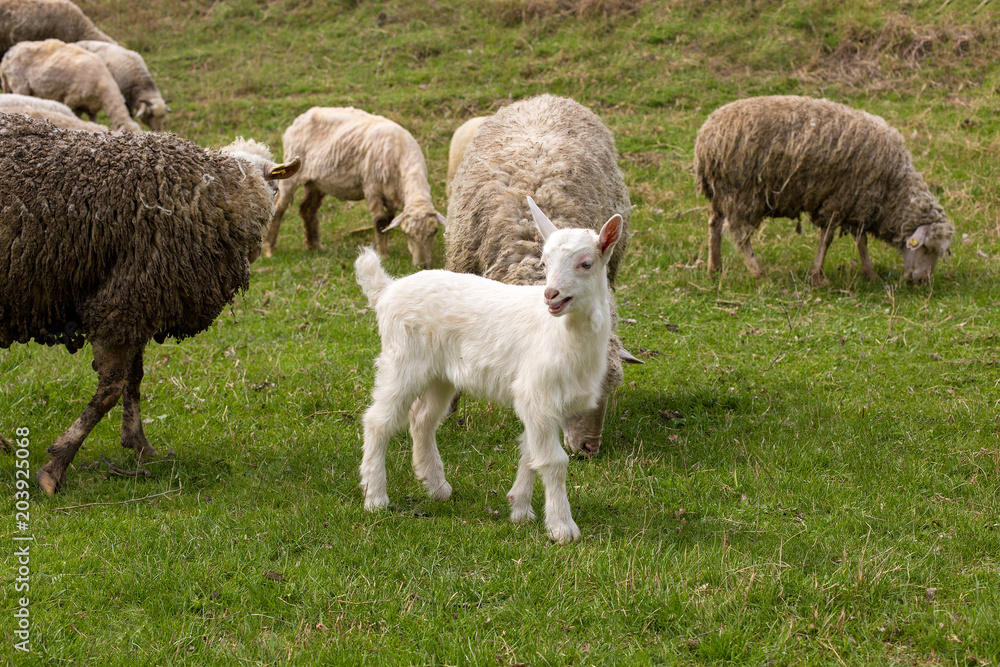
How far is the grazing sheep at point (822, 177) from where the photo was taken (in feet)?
30.2

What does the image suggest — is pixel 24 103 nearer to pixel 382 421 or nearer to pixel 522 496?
pixel 382 421

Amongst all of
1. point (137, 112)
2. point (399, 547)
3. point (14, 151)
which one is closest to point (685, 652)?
point (399, 547)

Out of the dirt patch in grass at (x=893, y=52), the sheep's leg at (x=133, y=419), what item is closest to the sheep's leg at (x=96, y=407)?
the sheep's leg at (x=133, y=419)

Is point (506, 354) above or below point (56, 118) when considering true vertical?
below

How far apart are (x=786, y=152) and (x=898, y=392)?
3.39 meters

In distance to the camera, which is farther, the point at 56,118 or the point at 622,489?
the point at 56,118

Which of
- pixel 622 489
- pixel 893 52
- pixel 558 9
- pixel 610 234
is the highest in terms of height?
pixel 610 234

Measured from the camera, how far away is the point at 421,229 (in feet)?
33.1

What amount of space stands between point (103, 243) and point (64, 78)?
10.5 m

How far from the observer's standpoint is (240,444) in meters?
5.94

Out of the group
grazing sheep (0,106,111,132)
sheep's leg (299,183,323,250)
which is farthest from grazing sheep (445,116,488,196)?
grazing sheep (0,106,111,132)

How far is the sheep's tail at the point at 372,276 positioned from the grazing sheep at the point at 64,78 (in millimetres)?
10231

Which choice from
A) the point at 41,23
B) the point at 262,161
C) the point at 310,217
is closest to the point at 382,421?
the point at 262,161

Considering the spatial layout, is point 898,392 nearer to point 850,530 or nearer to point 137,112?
point 850,530
